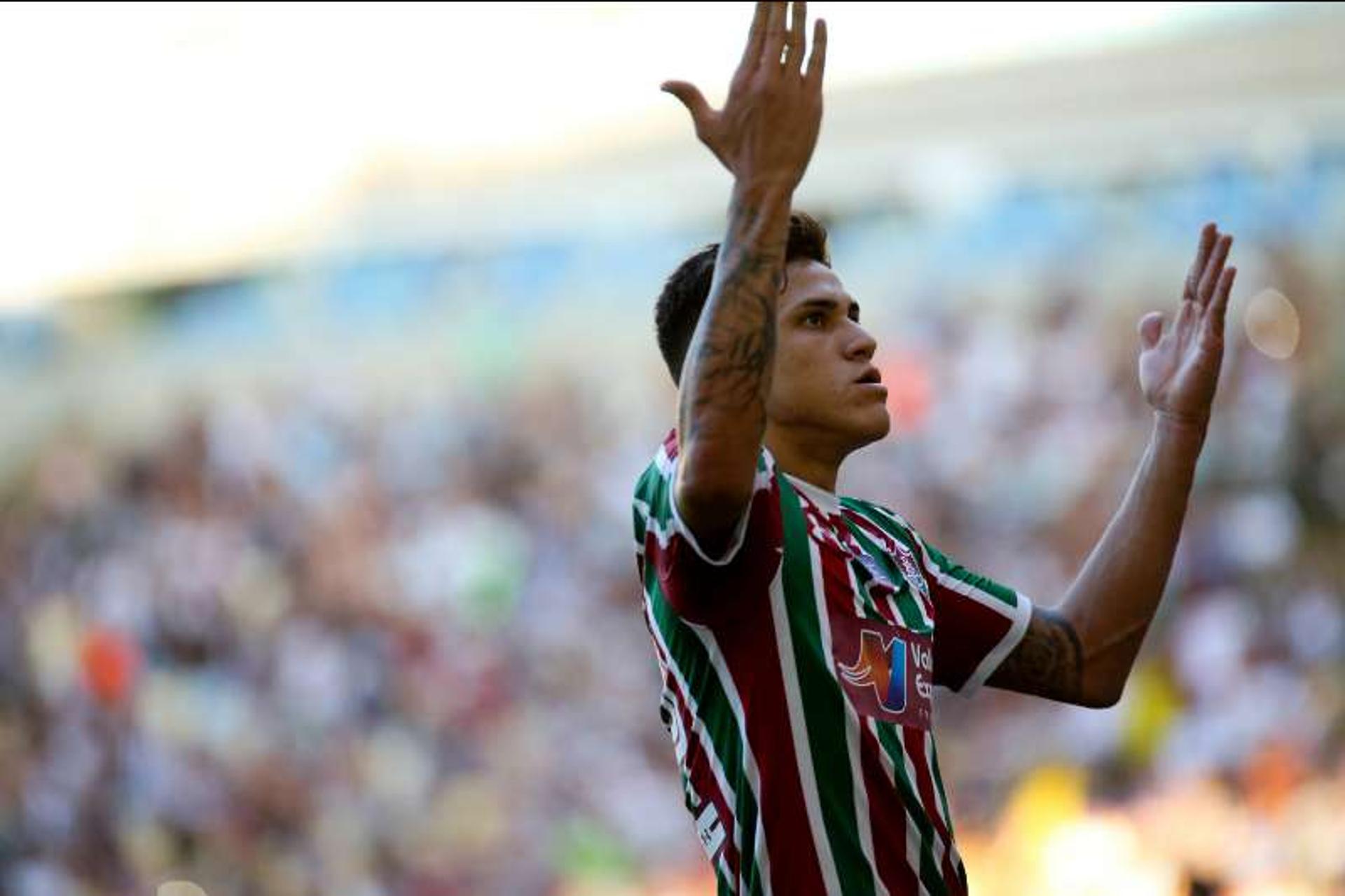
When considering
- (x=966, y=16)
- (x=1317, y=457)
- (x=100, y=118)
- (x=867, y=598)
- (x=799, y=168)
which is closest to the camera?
(x=799, y=168)

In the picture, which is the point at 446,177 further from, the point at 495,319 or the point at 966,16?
the point at 966,16

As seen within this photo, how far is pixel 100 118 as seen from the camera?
12898mm

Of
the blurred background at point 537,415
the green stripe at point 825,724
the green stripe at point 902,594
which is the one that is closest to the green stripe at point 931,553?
the green stripe at point 902,594

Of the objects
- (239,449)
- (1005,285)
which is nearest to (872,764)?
(1005,285)

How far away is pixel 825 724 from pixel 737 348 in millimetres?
523

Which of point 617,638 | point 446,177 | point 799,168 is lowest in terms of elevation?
point 617,638

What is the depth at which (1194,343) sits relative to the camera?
10.9 ft

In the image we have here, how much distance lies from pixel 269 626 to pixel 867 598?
922 cm

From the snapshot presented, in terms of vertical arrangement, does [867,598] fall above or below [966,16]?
below

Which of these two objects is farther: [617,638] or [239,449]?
[239,449]

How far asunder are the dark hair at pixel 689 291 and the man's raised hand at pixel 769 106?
0.36 meters

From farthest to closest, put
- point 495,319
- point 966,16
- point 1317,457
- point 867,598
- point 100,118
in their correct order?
point 100,118 → point 495,319 → point 966,16 → point 1317,457 → point 867,598

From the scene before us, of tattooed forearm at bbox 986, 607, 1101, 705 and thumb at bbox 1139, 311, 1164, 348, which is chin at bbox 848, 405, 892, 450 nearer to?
tattooed forearm at bbox 986, 607, 1101, 705

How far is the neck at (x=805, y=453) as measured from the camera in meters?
2.99
